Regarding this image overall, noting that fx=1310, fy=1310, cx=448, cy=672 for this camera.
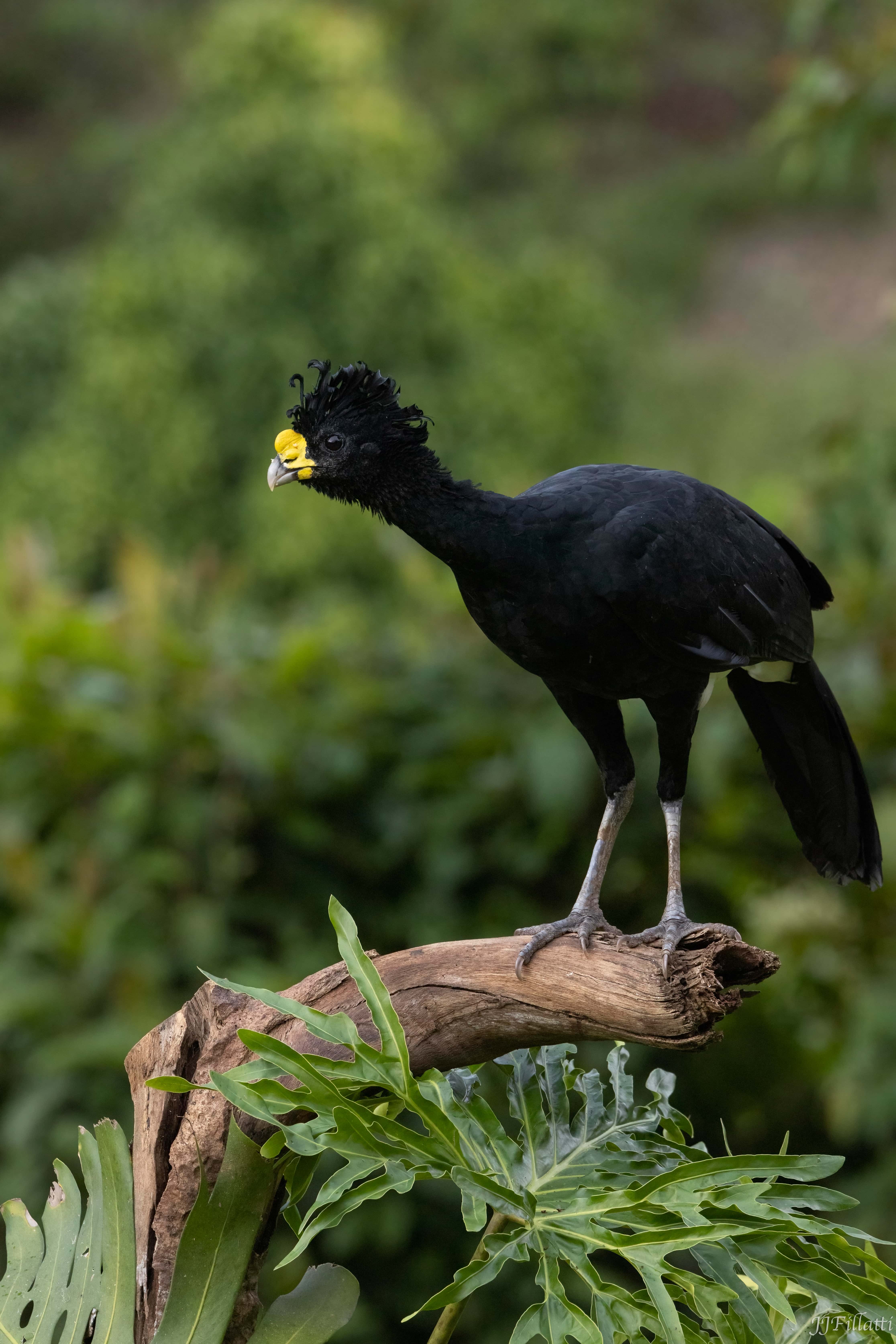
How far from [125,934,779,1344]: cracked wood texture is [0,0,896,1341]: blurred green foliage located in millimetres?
1476

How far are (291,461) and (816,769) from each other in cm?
88

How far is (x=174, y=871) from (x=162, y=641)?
0.65 m

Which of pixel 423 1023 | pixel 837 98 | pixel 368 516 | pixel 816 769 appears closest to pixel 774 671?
pixel 816 769

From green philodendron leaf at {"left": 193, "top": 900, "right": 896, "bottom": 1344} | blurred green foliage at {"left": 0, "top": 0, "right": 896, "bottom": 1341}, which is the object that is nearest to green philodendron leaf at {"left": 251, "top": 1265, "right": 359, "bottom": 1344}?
green philodendron leaf at {"left": 193, "top": 900, "right": 896, "bottom": 1344}

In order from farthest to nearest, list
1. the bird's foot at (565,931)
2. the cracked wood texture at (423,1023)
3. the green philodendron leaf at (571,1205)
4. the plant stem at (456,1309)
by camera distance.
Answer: the bird's foot at (565,931) → the cracked wood texture at (423,1023) → the plant stem at (456,1309) → the green philodendron leaf at (571,1205)

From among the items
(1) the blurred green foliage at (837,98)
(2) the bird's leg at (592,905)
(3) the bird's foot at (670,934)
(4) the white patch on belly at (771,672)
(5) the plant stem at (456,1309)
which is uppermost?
(1) the blurred green foliage at (837,98)

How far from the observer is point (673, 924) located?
5.62ft

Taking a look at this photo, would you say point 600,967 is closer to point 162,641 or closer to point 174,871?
point 174,871

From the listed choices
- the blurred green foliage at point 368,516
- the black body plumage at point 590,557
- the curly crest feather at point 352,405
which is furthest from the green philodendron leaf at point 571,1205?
the blurred green foliage at point 368,516

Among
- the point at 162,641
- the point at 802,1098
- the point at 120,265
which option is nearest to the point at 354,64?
the point at 120,265

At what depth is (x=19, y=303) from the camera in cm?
823

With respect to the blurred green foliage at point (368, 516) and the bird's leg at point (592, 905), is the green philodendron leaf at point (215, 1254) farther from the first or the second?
the blurred green foliage at point (368, 516)

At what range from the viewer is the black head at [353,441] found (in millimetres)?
1570

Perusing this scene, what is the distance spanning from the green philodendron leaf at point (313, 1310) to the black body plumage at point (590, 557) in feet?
2.47
